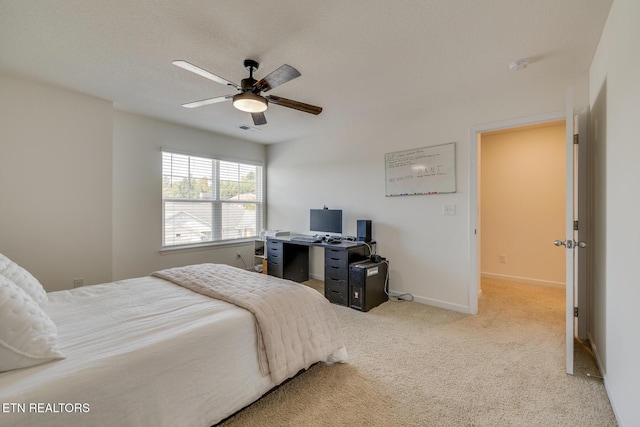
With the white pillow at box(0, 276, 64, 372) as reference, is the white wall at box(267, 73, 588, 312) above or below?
above

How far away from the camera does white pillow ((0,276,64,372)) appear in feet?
3.43

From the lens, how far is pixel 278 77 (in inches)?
77.6

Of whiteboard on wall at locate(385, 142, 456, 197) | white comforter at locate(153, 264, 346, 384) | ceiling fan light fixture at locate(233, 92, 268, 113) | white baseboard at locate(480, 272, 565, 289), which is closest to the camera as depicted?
white comforter at locate(153, 264, 346, 384)

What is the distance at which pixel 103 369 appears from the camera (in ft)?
3.57

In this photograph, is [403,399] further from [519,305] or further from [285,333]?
[519,305]

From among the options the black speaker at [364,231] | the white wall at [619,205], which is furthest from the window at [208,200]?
the white wall at [619,205]

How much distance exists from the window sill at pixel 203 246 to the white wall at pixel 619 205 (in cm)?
448

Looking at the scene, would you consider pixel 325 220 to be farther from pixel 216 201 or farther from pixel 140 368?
pixel 140 368

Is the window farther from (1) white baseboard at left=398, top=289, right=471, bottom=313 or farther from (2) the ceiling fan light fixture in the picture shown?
(1) white baseboard at left=398, top=289, right=471, bottom=313

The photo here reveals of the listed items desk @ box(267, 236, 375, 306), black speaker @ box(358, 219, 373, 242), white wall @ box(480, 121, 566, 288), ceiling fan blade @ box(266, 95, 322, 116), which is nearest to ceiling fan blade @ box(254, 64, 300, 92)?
ceiling fan blade @ box(266, 95, 322, 116)

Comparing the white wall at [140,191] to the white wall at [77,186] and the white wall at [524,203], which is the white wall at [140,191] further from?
the white wall at [524,203]

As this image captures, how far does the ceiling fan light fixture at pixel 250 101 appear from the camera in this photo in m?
2.13

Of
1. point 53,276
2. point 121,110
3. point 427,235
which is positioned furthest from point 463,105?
point 53,276

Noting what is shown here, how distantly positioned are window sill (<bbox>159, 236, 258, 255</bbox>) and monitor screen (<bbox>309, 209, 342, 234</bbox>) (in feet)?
4.26
